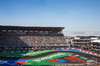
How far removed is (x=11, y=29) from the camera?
75688 millimetres

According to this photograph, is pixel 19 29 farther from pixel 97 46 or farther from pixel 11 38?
pixel 97 46

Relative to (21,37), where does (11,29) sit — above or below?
above

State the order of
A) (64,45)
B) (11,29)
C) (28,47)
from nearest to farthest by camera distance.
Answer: (28,47) → (64,45) → (11,29)

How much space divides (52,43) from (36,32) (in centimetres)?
1928

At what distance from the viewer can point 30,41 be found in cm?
7012

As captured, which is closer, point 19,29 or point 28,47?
point 28,47

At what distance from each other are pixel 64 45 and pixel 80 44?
59.5ft

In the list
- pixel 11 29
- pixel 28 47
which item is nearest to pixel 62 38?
pixel 28 47

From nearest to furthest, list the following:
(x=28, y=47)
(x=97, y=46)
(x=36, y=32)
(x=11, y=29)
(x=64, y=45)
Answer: (x=97, y=46) < (x=28, y=47) < (x=64, y=45) < (x=11, y=29) < (x=36, y=32)

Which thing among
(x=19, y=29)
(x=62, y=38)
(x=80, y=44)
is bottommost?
(x=80, y=44)

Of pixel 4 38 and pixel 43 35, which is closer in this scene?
pixel 4 38

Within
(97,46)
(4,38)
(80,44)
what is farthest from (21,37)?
(97,46)

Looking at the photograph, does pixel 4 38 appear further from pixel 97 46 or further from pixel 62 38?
pixel 97 46

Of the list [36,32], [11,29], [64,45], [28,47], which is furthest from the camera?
[36,32]
